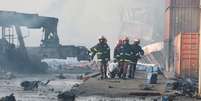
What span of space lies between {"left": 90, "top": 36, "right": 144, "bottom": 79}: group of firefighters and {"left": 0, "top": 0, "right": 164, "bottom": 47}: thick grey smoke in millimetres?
40363

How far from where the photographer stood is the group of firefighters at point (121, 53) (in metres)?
20.1

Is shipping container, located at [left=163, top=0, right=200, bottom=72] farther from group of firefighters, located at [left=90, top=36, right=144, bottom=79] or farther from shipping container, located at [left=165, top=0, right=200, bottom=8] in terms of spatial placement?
group of firefighters, located at [left=90, top=36, right=144, bottom=79]

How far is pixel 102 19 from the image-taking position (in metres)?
77.2

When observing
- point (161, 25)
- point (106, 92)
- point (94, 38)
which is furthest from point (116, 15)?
point (106, 92)

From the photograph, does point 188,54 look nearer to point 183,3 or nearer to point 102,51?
point 102,51

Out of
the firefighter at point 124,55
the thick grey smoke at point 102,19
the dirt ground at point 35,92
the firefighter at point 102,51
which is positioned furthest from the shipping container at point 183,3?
the thick grey smoke at point 102,19

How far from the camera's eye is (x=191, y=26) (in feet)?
133

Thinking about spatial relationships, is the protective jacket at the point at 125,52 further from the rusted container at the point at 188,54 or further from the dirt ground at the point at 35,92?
the rusted container at the point at 188,54

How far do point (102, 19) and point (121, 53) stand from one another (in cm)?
5703

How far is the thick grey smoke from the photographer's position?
222 ft

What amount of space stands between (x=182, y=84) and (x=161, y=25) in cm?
6308

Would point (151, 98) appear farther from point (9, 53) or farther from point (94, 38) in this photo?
point (94, 38)

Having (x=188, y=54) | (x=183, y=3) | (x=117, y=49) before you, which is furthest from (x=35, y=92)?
(x=183, y=3)

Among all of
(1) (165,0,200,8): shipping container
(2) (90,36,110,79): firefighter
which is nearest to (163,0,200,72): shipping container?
(1) (165,0,200,8): shipping container
